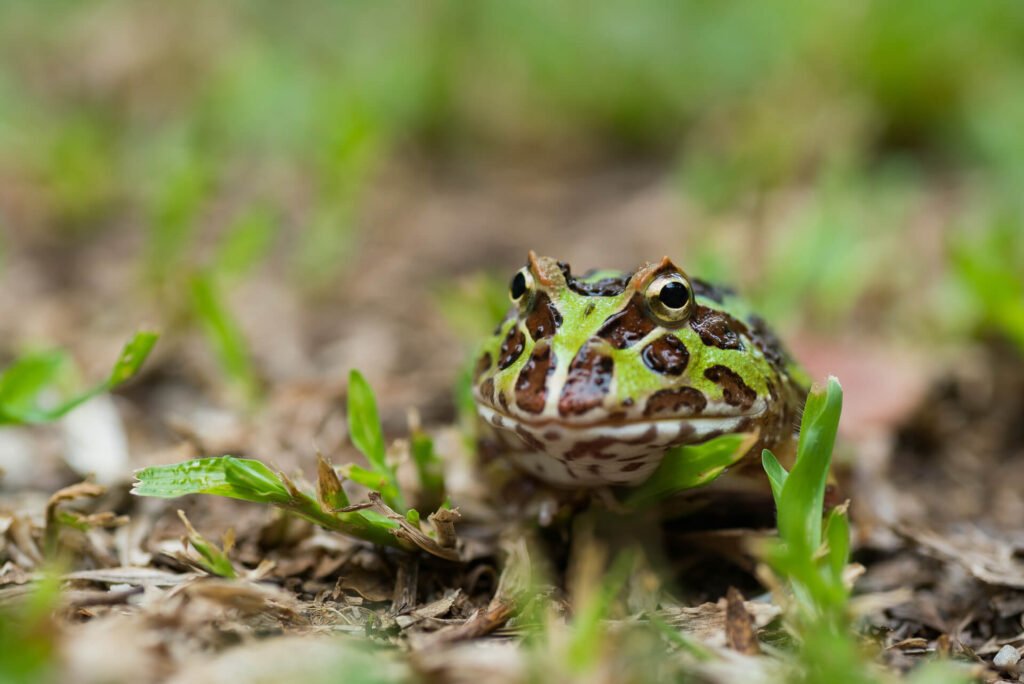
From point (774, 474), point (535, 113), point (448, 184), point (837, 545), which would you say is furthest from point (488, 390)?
point (535, 113)

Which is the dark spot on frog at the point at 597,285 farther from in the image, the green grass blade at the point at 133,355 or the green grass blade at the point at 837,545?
the green grass blade at the point at 133,355

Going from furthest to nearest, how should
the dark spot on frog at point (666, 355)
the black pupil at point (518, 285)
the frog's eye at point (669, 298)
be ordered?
the black pupil at point (518, 285) < the frog's eye at point (669, 298) < the dark spot on frog at point (666, 355)

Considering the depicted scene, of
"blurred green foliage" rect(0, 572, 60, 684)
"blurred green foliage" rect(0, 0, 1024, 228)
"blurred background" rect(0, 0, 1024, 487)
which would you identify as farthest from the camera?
"blurred green foliage" rect(0, 0, 1024, 228)

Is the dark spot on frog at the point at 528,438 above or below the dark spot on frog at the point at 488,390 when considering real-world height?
below

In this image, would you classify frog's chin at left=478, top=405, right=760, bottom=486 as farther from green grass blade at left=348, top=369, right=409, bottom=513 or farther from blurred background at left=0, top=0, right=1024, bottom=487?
blurred background at left=0, top=0, right=1024, bottom=487

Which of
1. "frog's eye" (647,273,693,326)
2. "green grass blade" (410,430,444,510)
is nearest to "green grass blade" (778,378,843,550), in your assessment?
"frog's eye" (647,273,693,326)

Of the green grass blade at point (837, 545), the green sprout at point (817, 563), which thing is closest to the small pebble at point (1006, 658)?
the green sprout at point (817, 563)

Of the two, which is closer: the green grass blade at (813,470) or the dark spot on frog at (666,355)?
the green grass blade at (813,470)

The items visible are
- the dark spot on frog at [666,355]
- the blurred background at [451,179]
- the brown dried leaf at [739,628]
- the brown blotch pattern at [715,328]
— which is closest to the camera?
the brown dried leaf at [739,628]
